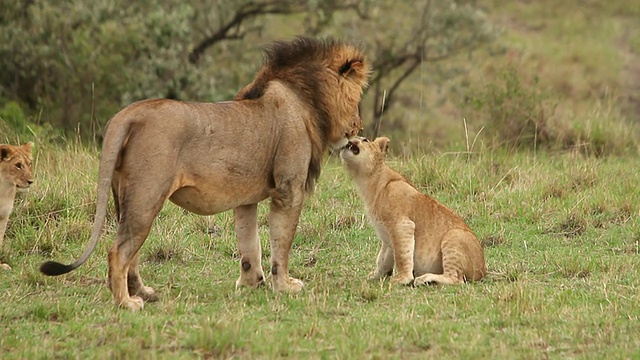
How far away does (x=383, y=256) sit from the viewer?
270 inches

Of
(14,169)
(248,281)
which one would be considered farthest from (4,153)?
(248,281)

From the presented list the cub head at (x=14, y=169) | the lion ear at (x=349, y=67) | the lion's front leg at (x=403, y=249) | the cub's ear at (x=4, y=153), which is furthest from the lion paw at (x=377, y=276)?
the cub's ear at (x=4, y=153)

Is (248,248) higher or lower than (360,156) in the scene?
lower

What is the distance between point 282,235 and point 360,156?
0.83 metres

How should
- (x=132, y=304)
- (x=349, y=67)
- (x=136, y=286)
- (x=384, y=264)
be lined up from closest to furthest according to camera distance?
1. (x=132, y=304)
2. (x=136, y=286)
3. (x=349, y=67)
4. (x=384, y=264)

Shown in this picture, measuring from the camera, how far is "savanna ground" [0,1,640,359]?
515 cm

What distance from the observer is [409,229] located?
21.7 feet

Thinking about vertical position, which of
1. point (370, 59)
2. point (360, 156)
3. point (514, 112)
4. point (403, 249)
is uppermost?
point (360, 156)

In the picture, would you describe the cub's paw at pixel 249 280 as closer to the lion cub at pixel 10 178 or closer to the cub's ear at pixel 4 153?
the lion cub at pixel 10 178

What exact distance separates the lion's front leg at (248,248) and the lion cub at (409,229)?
729 millimetres

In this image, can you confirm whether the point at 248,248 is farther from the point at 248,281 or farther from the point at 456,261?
the point at 456,261

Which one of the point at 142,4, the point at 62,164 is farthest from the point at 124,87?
the point at 62,164

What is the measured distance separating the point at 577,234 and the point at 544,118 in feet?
14.0

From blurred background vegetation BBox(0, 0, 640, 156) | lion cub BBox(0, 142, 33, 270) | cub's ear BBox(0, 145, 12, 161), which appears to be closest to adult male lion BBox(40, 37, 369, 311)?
lion cub BBox(0, 142, 33, 270)
